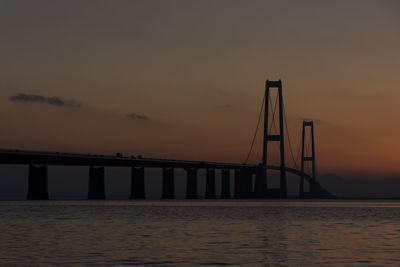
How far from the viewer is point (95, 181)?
144500 mm

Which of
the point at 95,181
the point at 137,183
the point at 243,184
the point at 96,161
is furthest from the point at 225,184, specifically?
the point at 96,161

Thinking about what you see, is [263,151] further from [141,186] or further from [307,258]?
[307,258]

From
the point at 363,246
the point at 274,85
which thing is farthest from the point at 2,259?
the point at 274,85

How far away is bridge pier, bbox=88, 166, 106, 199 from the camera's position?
5684 inches

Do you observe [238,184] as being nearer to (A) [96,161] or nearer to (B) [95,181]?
(B) [95,181]

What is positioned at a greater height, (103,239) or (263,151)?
(263,151)

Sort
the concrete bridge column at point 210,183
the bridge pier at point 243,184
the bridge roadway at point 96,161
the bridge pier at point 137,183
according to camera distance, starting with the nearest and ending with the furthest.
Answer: the bridge roadway at point 96,161
the bridge pier at point 137,183
the bridge pier at point 243,184
the concrete bridge column at point 210,183

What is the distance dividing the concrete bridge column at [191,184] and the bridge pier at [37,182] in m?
47.7

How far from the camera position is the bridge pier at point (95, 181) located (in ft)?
474

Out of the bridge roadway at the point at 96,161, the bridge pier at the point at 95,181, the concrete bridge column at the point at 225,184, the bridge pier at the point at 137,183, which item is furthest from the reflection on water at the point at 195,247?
the concrete bridge column at the point at 225,184

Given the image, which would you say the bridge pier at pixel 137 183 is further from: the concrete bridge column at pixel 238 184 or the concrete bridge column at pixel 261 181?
the concrete bridge column at pixel 238 184

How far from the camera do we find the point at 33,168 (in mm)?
128500

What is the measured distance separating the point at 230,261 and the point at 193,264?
63.5 inches

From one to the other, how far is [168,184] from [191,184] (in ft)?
35.3
